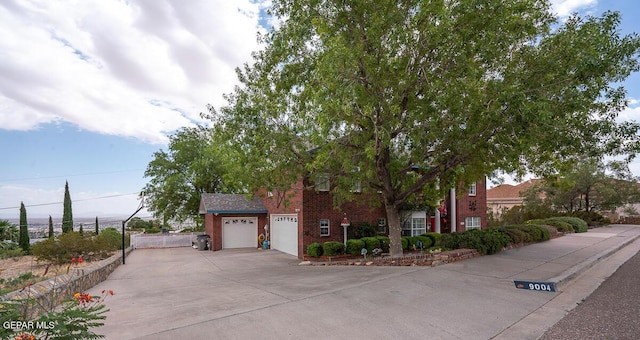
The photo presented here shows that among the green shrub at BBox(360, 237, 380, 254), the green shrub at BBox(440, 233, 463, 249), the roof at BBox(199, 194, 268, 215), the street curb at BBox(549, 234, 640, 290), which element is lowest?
the green shrub at BBox(360, 237, 380, 254)

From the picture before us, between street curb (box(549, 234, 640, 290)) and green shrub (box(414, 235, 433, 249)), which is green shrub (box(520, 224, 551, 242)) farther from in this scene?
green shrub (box(414, 235, 433, 249))

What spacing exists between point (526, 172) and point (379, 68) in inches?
271

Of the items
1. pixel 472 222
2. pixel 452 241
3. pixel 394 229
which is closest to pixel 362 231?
pixel 394 229

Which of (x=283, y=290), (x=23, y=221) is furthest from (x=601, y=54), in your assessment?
(x=23, y=221)

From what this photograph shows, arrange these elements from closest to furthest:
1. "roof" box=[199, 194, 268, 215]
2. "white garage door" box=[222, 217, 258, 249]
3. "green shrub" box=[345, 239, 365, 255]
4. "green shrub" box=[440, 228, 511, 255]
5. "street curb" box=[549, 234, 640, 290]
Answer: "street curb" box=[549, 234, 640, 290], "green shrub" box=[440, 228, 511, 255], "green shrub" box=[345, 239, 365, 255], "roof" box=[199, 194, 268, 215], "white garage door" box=[222, 217, 258, 249]

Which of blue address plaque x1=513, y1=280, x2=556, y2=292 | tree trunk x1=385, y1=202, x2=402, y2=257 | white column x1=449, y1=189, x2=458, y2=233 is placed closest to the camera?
blue address plaque x1=513, y1=280, x2=556, y2=292

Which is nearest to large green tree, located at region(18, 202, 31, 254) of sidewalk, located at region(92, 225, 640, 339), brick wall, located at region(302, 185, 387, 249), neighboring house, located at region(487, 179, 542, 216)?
sidewalk, located at region(92, 225, 640, 339)

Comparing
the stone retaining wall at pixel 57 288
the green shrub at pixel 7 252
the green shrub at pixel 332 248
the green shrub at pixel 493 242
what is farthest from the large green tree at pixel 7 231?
the green shrub at pixel 493 242

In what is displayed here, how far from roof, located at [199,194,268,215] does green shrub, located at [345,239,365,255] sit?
855 cm

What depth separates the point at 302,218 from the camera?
18156 mm

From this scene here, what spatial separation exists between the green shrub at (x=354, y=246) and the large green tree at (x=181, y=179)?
18032 mm

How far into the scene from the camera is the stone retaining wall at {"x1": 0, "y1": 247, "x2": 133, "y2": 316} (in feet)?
22.1

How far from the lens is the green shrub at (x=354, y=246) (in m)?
17.8

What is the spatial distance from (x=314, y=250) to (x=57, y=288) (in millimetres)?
10962
